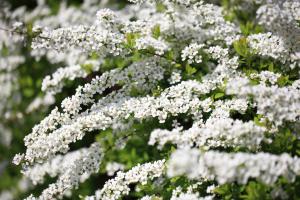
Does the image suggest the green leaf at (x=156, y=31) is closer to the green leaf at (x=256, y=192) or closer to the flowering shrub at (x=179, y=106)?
the flowering shrub at (x=179, y=106)

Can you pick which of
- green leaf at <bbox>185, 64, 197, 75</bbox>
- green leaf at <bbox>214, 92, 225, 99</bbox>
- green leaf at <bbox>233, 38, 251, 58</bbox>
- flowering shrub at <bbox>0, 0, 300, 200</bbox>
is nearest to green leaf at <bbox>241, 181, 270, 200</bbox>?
flowering shrub at <bbox>0, 0, 300, 200</bbox>

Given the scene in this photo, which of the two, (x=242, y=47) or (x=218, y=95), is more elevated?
(x=242, y=47)

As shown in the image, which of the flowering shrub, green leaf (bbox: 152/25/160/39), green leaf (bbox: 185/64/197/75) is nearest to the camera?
the flowering shrub

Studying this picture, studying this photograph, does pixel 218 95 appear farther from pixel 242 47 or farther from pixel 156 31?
pixel 156 31

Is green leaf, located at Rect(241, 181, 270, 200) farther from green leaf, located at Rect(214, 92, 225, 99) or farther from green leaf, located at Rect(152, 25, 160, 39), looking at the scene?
green leaf, located at Rect(152, 25, 160, 39)

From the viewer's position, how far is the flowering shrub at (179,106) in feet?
8.92

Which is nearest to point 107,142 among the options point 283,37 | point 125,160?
point 125,160

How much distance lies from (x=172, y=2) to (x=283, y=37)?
1067mm

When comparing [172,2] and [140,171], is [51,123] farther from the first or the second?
[172,2]

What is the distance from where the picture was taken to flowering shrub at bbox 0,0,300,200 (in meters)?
2.72

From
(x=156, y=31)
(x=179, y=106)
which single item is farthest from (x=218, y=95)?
(x=156, y=31)

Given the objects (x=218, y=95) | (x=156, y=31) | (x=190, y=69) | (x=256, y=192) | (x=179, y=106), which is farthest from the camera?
(x=156, y=31)

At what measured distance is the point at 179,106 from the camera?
3371 millimetres

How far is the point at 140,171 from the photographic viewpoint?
Answer: 3.25m
